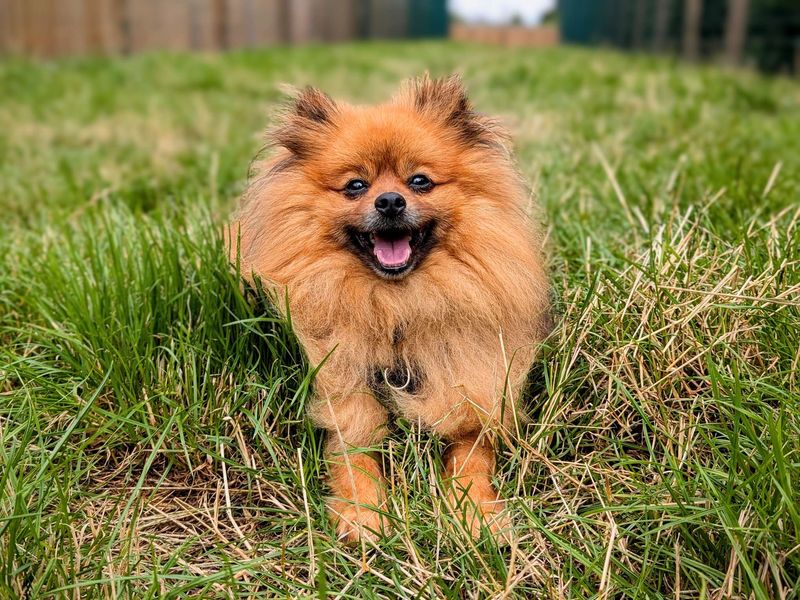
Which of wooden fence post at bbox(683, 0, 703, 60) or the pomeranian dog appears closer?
the pomeranian dog

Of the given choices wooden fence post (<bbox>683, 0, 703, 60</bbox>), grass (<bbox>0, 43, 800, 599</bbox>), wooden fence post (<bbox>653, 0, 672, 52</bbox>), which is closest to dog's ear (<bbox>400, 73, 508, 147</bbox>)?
grass (<bbox>0, 43, 800, 599</bbox>)

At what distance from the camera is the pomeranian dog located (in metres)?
2.39

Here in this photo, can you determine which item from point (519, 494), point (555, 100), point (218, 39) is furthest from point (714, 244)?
point (218, 39)

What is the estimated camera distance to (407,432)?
239 cm

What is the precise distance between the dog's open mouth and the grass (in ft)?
1.22

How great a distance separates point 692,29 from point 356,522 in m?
13.0

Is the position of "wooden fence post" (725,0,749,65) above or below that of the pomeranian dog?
above

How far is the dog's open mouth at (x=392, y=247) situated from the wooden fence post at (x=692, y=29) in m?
11.8

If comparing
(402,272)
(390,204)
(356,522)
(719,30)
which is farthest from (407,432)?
(719,30)

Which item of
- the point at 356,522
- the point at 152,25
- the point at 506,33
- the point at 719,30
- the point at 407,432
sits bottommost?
the point at 356,522

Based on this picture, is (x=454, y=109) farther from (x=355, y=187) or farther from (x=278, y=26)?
(x=278, y=26)

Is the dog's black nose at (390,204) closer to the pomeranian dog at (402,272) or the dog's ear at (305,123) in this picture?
the pomeranian dog at (402,272)

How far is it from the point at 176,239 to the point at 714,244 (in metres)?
2.13

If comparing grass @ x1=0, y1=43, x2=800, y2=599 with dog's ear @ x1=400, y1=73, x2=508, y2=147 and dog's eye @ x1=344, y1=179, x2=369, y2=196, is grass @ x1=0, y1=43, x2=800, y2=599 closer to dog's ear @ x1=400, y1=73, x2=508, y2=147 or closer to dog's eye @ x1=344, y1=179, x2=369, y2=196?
dog's eye @ x1=344, y1=179, x2=369, y2=196
